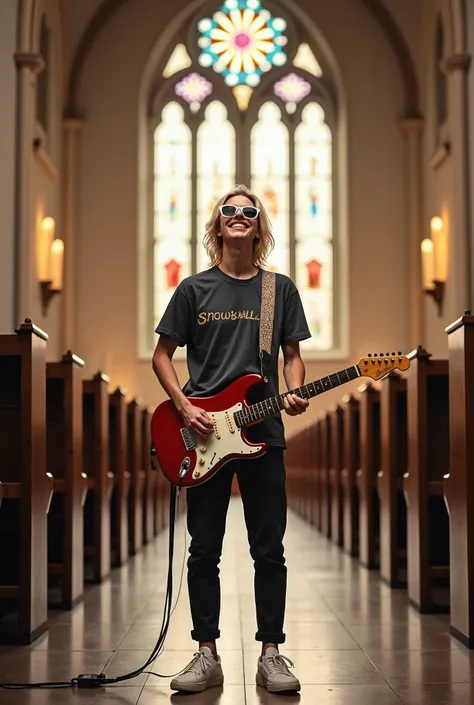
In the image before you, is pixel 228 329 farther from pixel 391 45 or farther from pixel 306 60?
pixel 306 60

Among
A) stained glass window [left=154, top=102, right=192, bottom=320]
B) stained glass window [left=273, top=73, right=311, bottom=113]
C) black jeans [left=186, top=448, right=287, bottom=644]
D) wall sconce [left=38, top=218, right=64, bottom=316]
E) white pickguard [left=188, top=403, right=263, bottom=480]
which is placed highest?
stained glass window [left=273, top=73, right=311, bottom=113]

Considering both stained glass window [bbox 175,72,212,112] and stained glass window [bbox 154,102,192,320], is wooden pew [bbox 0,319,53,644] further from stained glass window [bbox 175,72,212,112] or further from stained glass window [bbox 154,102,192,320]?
stained glass window [bbox 175,72,212,112]

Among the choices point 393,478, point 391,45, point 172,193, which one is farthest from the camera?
point 172,193

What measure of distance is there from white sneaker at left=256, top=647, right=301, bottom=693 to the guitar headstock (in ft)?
2.63

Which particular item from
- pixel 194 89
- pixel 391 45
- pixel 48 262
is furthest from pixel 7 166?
pixel 391 45

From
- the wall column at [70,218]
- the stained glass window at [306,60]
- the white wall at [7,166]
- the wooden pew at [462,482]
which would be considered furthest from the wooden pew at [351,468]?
the stained glass window at [306,60]

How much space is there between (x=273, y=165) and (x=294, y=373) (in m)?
12.0

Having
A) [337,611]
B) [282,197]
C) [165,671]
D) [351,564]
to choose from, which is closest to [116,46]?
[282,197]

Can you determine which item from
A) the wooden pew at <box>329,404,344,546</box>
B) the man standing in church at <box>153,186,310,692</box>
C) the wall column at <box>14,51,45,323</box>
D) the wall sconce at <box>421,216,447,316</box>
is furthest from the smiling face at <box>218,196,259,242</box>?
the wall sconce at <box>421,216,447,316</box>

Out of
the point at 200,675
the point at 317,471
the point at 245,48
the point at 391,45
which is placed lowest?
the point at 200,675

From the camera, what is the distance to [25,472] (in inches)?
147

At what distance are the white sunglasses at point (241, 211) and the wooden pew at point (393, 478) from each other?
2.25 meters

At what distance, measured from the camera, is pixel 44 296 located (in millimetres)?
12086

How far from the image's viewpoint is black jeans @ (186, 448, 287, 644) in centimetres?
288
